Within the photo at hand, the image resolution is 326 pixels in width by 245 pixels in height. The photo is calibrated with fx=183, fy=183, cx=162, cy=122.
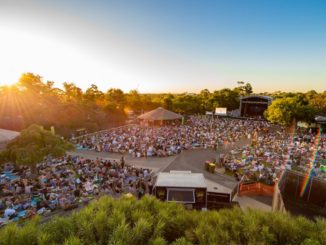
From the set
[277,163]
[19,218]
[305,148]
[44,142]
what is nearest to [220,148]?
[277,163]

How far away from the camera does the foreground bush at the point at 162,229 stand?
3.64m

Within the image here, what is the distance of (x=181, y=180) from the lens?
10.0m

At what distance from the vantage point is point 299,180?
10.0 meters

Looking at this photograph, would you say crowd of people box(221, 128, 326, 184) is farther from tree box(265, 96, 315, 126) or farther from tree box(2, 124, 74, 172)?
tree box(2, 124, 74, 172)

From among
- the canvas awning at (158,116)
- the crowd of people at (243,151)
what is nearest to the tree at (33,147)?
the crowd of people at (243,151)

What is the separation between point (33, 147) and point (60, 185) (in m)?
3.19

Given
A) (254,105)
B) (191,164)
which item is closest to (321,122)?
(254,105)

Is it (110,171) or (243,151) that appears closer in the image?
(110,171)

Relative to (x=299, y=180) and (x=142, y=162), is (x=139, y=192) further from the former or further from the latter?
(x=299, y=180)

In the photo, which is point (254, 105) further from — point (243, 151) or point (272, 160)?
point (272, 160)

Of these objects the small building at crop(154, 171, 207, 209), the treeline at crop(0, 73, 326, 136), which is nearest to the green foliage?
the small building at crop(154, 171, 207, 209)

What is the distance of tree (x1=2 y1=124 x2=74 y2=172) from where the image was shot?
1161 centimetres

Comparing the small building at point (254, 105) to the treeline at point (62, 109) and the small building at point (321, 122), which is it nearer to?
the treeline at point (62, 109)

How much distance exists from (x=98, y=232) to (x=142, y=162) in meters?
13.6
